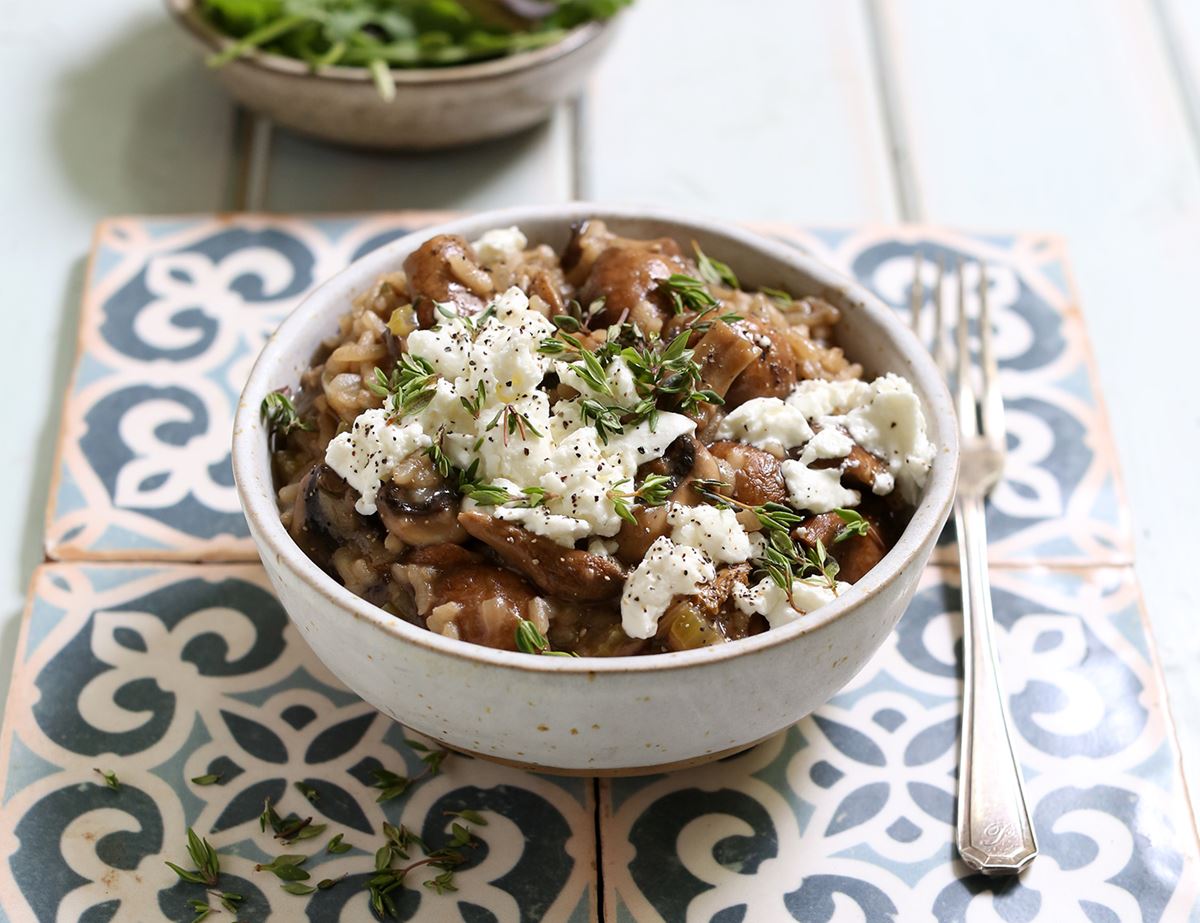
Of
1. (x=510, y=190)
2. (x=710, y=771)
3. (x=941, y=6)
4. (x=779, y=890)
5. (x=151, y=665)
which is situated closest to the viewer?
(x=779, y=890)

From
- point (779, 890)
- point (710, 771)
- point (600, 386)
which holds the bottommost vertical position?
point (779, 890)

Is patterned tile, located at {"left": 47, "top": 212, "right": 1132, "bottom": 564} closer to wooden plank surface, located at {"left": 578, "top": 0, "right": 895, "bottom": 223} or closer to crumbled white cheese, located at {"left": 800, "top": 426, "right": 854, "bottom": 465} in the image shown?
wooden plank surface, located at {"left": 578, "top": 0, "right": 895, "bottom": 223}

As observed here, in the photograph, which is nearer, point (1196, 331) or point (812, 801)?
point (812, 801)

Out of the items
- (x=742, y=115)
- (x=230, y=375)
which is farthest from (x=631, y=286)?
(x=742, y=115)

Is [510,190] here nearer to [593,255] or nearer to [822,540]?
[593,255]

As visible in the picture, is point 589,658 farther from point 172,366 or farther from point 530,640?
point 172,366

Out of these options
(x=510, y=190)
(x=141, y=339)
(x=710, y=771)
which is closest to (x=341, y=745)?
(x=710, y=771)

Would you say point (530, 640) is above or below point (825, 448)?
below
